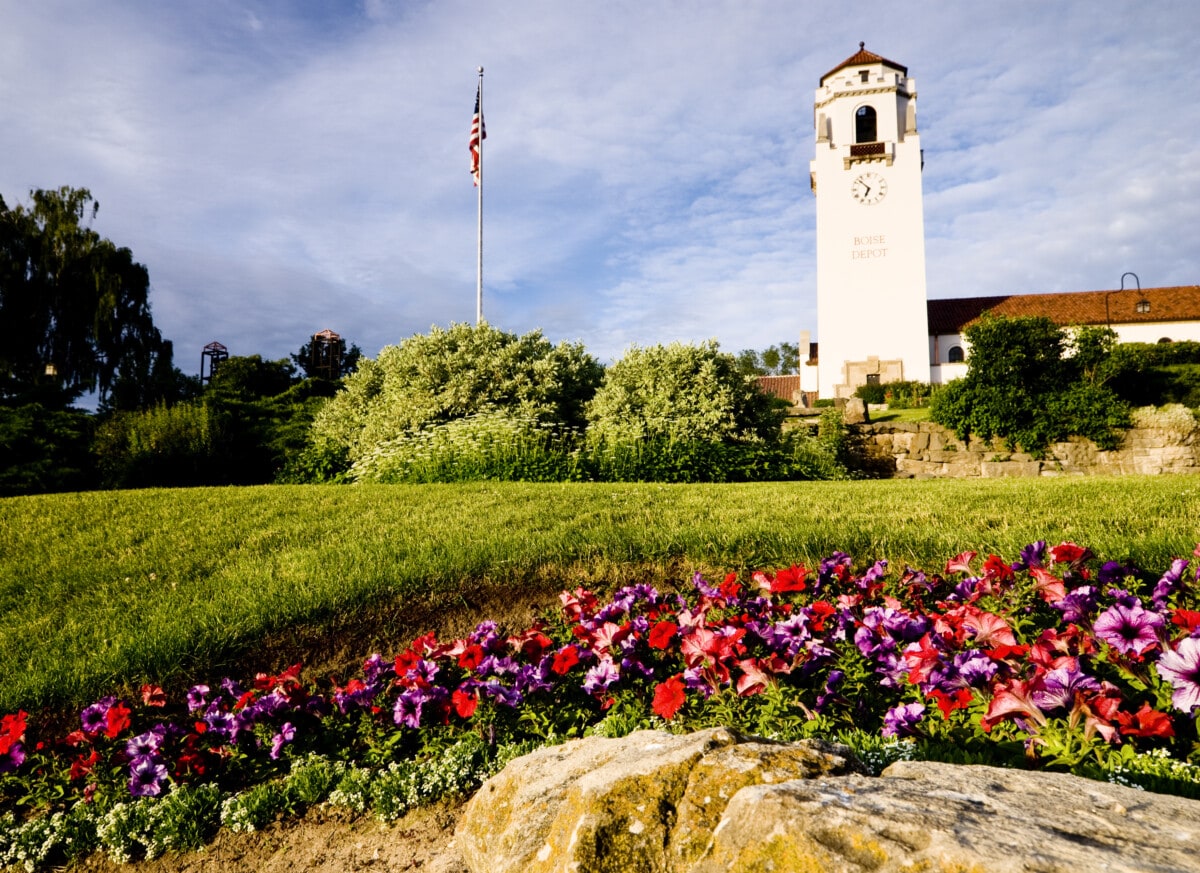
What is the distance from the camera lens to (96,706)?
3016 mm

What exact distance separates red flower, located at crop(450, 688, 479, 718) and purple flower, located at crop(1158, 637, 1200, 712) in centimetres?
208

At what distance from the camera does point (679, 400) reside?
11344 mm

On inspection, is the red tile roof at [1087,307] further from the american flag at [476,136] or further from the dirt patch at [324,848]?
the dirt patch at [324,848]

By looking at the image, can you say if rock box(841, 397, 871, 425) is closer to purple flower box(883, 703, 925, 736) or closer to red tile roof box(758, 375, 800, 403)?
purple flower box(883, 703, 925, 736)

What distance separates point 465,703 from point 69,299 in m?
28.9

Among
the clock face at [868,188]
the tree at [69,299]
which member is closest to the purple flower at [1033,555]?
the tree at [69,299]

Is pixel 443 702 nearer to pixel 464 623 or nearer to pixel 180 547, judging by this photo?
pixel 464 623

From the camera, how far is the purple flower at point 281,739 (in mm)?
2773

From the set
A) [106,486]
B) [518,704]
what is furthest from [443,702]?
[106,486]

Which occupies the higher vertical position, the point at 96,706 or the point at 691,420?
the point at 691,420

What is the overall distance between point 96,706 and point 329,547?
8.07ft

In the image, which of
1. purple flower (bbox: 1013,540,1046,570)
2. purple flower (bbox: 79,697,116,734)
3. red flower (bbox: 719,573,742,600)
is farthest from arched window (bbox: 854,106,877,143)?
purple flower (bbox: 79,697,116,734)

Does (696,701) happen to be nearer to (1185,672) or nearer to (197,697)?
(1185,672)

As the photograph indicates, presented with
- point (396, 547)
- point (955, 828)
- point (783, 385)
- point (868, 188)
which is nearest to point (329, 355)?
point (868, 188)
